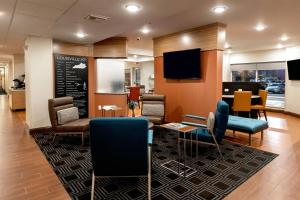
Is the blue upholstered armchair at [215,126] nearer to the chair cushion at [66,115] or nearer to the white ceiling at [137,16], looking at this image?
the white ceiling at [137,16]

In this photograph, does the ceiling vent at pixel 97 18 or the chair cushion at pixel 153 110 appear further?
the chair cushion at pixel 153 110

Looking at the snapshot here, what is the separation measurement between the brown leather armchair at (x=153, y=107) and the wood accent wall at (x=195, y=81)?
0.55 m

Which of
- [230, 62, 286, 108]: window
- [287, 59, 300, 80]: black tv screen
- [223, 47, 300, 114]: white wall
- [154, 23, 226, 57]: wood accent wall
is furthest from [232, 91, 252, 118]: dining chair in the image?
[230, 62, 286, 108]: window

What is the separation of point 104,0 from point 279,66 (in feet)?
26.5

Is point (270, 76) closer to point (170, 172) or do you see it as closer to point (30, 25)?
point (170, 172)

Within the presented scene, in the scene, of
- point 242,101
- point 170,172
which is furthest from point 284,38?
point 170,172

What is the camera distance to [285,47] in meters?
7.96

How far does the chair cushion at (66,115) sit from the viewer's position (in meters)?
4.34

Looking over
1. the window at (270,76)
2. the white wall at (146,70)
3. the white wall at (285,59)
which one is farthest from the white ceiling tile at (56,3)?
the white wall at (146,70)

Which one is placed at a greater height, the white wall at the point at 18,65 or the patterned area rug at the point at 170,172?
the white wall at the point at 18,65

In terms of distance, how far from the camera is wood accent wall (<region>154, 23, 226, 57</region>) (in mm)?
4660

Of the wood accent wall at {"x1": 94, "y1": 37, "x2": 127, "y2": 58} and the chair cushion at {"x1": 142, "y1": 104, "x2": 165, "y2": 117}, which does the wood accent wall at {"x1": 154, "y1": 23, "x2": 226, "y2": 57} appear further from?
the chair cushion at {"x1": 142, "y1": 104, "x2": 165, "y2": 117}

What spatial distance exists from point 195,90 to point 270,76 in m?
5.53

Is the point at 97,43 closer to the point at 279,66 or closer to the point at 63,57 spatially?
the point at 63,57
